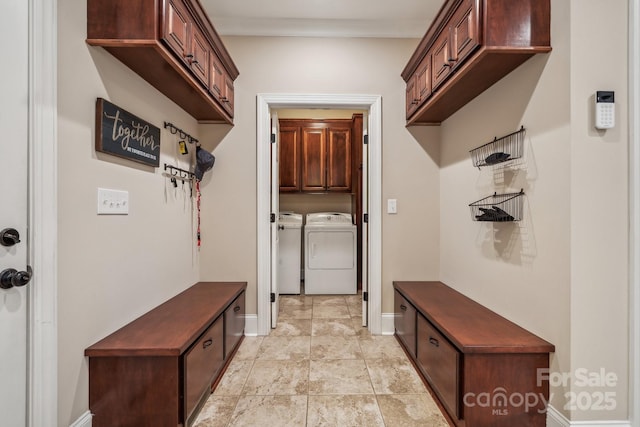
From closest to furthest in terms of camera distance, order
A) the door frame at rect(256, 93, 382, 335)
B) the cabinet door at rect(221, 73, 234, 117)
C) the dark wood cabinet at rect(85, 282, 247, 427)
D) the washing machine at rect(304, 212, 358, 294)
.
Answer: the dark wood cabinet at rect(85, 282, 247, 427)
the cabinet door at rect(221, 73, 234, 117)
the door frame at rect(256, 93, 382, 335)
the washing machine at rect(304, 212, 358, 294)

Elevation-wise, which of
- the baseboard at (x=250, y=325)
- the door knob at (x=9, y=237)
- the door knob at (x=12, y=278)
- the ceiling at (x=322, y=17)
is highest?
the ceiling at (x=322, y=17)

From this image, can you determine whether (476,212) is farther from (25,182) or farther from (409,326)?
(25,182)

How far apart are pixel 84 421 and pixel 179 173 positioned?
5.10 feet

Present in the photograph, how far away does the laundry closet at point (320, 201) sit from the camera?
12.5 ft

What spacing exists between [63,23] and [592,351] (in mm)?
2741

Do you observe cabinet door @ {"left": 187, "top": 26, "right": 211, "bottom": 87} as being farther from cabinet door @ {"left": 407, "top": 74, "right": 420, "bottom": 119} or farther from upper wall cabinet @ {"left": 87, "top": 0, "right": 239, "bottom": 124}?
cabinet door @ {"left": 407, "top": 74, "right": 420, "bottom": 119}

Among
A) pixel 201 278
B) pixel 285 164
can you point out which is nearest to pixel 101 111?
pixel 201 278

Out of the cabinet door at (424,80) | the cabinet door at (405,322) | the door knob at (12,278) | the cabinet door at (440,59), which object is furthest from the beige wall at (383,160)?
the door knob at (12,278)

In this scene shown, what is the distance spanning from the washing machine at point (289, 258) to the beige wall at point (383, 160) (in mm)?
1195

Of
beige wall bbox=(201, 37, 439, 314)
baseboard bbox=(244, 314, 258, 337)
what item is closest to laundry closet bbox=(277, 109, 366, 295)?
beige wall bbox=(201, 37, 439, 314)

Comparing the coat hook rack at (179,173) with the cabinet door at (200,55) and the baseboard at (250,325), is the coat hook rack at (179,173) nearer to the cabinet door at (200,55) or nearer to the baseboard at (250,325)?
Answer: the cabinet door at (200,55)

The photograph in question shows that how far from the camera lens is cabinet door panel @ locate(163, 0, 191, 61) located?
146 centimetres

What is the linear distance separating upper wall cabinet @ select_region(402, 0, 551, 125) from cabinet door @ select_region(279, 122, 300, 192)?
216 cm

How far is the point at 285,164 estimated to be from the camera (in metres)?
4.21
